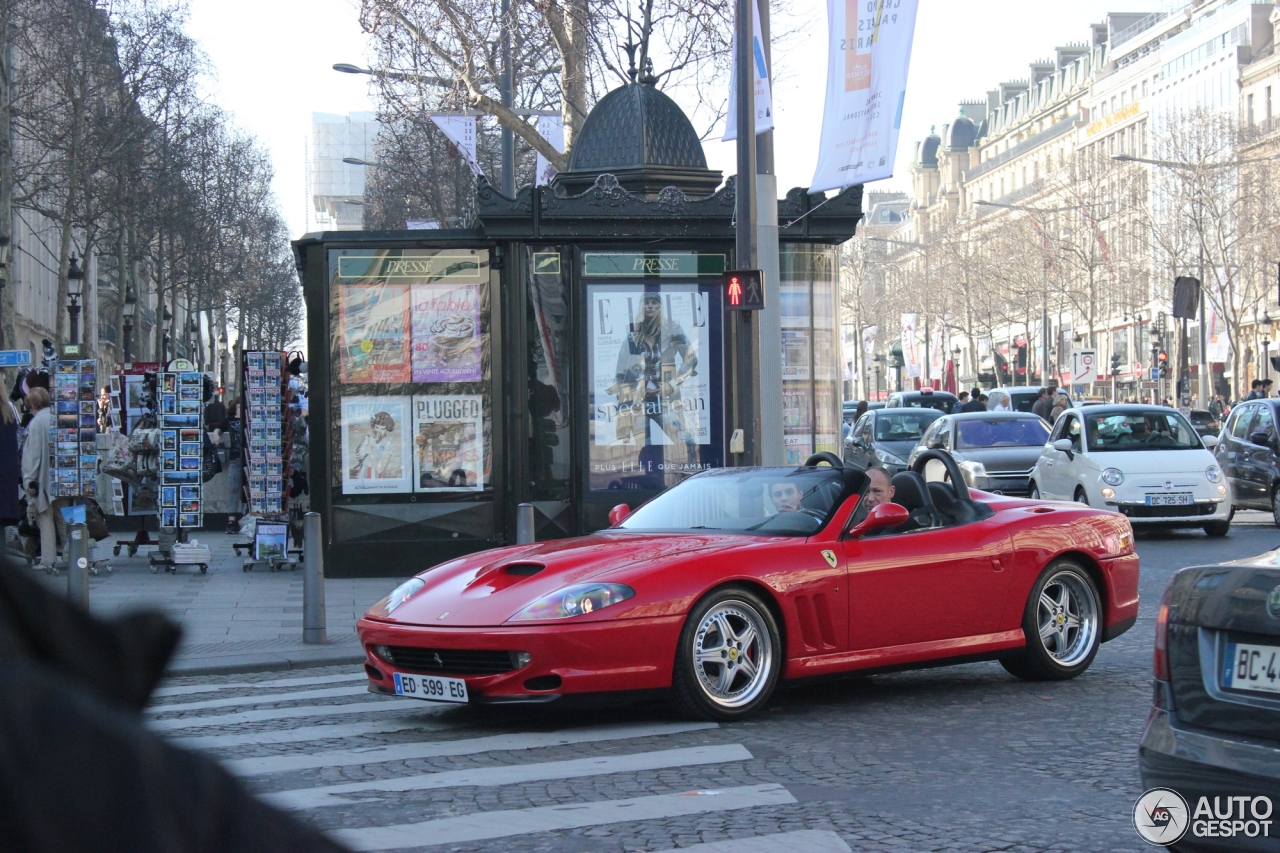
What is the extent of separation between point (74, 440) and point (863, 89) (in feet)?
28.9

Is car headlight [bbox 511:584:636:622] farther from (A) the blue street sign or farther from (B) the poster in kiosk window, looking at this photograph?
(A) the blue street sign

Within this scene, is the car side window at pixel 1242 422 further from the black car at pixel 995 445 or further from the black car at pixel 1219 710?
the black car at pixel 1219 710

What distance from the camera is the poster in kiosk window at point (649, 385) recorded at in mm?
15812

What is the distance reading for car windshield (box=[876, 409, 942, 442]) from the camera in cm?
2888

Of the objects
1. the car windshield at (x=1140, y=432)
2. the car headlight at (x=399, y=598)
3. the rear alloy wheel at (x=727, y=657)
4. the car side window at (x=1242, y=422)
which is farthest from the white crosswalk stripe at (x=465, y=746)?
the car side window at (x=1242, y=422)

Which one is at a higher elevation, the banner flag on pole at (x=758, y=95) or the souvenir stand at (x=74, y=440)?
the banner flag on pole at (x=758, y=95)

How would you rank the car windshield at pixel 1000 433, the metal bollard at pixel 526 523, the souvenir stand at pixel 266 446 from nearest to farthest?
the metal bollard at pixel 526 523 < the souvenir stand at pixel 266 446 < the car windshield at pixel 1000 433

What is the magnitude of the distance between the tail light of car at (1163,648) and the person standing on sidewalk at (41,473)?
1333 cm

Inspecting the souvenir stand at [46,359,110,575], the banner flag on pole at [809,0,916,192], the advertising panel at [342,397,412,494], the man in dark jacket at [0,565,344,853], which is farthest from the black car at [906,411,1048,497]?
the man in dark jacket at [0,565,344,853]

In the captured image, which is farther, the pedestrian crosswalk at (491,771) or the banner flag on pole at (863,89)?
the banner flag on pole at (863,89)

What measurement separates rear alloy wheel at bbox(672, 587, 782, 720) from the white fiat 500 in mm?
12505

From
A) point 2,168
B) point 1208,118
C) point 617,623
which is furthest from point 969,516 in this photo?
point 1208,118

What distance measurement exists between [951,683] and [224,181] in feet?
188

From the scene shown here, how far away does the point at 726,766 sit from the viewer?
20.9 feet
